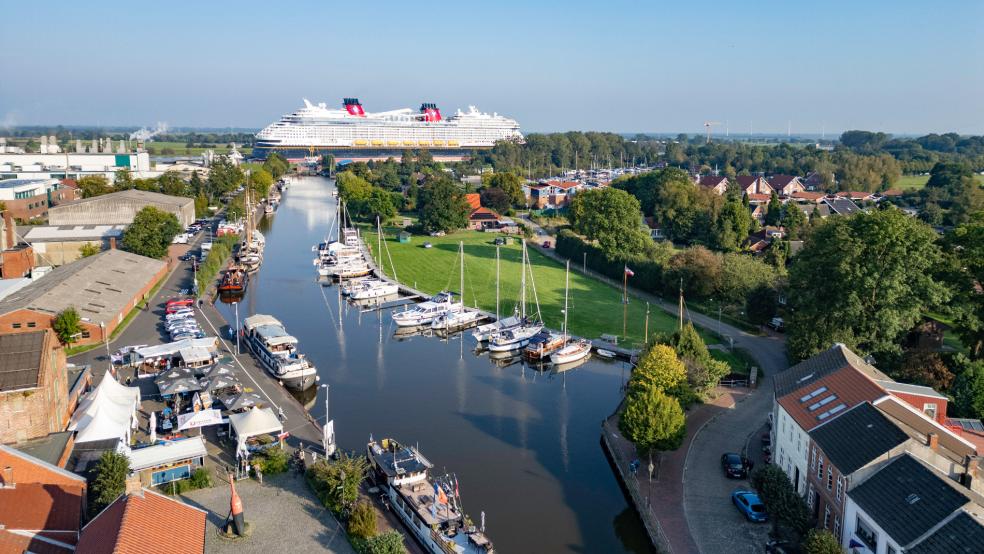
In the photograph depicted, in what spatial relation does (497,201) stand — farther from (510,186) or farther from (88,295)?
(88,295)

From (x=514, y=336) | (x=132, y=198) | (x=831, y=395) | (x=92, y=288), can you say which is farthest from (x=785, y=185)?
(x=92, y=288)

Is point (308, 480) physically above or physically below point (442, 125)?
below

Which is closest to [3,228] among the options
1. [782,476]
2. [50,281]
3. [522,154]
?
[50,281]

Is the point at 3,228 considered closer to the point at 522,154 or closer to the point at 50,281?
the point at 50,281

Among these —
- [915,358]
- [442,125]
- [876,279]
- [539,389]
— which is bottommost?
[539,389]

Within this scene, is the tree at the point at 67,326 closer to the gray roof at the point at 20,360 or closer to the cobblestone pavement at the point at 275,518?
the gray roof at the point at 20,360
